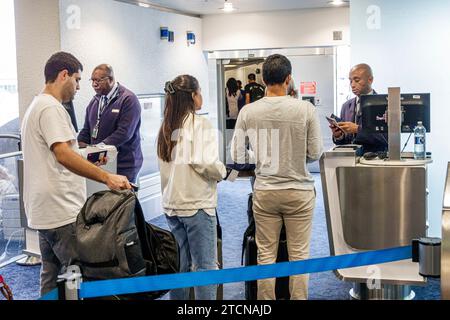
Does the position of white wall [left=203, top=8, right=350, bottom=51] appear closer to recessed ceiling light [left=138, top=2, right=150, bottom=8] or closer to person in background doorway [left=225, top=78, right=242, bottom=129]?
person in background doorway [left=225, top=78, right=242, bottom=129]

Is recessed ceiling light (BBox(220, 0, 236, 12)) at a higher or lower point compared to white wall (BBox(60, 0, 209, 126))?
higher

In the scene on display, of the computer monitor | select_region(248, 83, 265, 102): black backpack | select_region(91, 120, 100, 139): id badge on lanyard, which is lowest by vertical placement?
select_region(91, 120, 100, 139): id badge on lanyard

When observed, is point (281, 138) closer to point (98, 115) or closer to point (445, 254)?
point (445, 254)

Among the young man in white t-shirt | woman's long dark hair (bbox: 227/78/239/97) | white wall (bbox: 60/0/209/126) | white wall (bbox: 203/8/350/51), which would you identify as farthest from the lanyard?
woman's long dark hair (bbox: 227/78/239/97)

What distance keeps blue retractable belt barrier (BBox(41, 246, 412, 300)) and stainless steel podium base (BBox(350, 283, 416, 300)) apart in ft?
5.36

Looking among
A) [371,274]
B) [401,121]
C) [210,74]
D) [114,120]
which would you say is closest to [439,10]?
[401,121]

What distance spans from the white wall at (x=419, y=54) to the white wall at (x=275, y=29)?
3347 mm

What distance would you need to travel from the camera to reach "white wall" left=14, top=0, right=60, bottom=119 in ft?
17.4

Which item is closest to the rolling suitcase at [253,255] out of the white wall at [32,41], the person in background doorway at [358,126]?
the person in background doorway at [358,126]

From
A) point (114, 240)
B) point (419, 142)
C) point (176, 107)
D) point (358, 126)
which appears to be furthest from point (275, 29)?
point (114, 240)

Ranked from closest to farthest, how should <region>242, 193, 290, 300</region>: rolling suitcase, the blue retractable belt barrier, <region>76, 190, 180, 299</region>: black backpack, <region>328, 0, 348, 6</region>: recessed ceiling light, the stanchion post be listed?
the stanchion post < the blue retractable belt barrier < <region>76, 190, 180, 299</region>: black backpack < <region>242, 193, 290, 300</region>: rolling suitcase < <region>328, 0, 348, 6</region>: recessed ceiling light

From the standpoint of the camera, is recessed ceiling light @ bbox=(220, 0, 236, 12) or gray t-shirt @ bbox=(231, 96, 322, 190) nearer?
gray t-shirt @ bbox=(231, 96, 322, 190)

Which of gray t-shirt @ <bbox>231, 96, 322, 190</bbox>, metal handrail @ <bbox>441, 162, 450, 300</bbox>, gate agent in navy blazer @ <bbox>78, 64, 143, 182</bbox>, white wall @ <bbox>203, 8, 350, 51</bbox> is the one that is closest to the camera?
metal handrail @ <bbox>441, 162, 450, 300</bbox>
